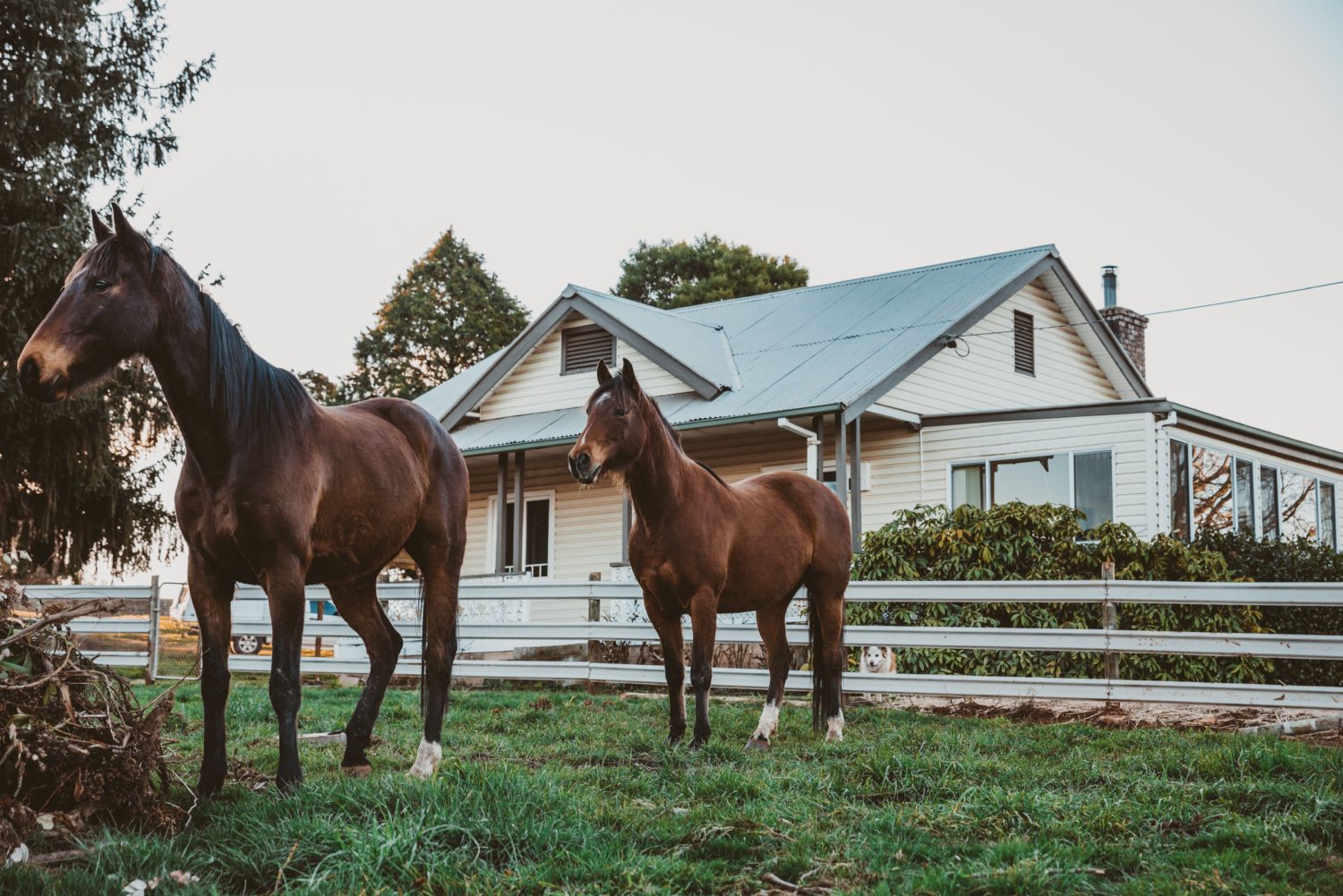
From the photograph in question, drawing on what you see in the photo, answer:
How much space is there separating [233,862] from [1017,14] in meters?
14.9

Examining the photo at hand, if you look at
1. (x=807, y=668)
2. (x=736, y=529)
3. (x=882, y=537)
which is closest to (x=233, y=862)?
(x=736, y=529)

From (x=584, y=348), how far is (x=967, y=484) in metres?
8.36

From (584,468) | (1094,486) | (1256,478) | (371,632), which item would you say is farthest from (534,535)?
(371,632)

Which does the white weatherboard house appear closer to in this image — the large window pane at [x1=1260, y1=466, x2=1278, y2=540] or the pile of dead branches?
the large window pane at [x1=1260, y1=466, x2=1278, y2=540]

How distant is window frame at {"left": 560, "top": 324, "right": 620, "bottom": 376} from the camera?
2139 cm

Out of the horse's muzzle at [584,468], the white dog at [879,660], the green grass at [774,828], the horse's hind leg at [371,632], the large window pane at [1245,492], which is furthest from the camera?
the large window pane at [1245,492]

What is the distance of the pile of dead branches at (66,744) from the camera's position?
4.10 m

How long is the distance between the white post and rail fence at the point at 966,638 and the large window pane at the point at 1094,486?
501 centimetres

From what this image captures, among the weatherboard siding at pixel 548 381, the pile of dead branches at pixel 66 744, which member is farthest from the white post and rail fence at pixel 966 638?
the weatherboard siding at pixel 548 381

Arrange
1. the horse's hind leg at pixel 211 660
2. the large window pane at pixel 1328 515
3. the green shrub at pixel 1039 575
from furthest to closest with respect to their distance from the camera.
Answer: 1. the large window pane at pixel 1328 515
2. the green shrub at pixel 1039 575
3. the horse's hind leg at pixel 211 660

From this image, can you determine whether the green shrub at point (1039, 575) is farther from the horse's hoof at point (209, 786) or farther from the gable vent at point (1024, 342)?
the gable vent at point (1024, 342)

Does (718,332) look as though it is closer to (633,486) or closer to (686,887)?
(633,486)

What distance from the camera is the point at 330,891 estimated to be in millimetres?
3305

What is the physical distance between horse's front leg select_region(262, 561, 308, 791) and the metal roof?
11.9m
